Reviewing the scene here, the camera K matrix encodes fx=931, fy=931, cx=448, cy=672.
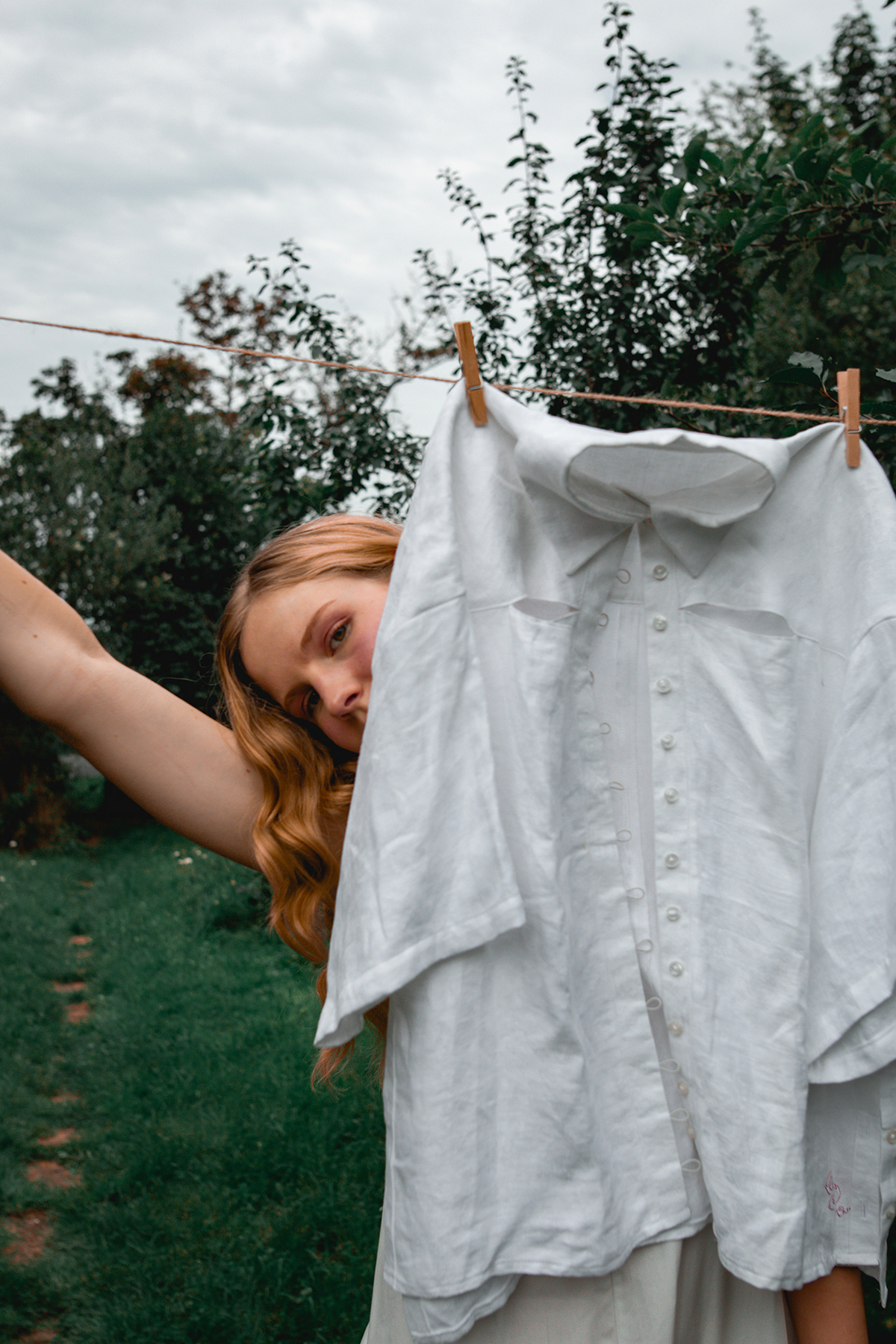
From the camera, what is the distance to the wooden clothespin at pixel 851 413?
1171mm

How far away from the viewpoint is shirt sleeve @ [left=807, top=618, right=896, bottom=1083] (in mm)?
1068

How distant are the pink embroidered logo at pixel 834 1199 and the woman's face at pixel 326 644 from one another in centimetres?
82

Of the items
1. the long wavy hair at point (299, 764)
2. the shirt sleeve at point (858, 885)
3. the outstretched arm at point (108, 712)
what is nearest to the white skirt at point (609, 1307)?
the shirt sleeve at point (858, 885)

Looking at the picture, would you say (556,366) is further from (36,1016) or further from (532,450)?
(36,1016)

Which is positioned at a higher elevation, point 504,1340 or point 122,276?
point 122,276

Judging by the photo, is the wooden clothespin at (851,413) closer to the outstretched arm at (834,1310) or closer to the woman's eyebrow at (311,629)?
the woman's eyebrow at (311,629)

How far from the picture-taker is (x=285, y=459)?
3.59 m

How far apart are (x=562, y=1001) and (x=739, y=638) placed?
487mm

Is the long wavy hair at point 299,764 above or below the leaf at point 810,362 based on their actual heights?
below

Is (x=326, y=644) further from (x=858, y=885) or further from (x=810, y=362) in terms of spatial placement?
(x=810, y=362)

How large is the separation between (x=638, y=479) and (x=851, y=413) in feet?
1.00

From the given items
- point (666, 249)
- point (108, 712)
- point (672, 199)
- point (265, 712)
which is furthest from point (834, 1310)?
point (666, 249)

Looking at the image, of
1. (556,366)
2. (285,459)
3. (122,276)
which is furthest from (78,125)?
(556,366)

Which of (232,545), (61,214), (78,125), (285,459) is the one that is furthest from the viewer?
(232,545)
